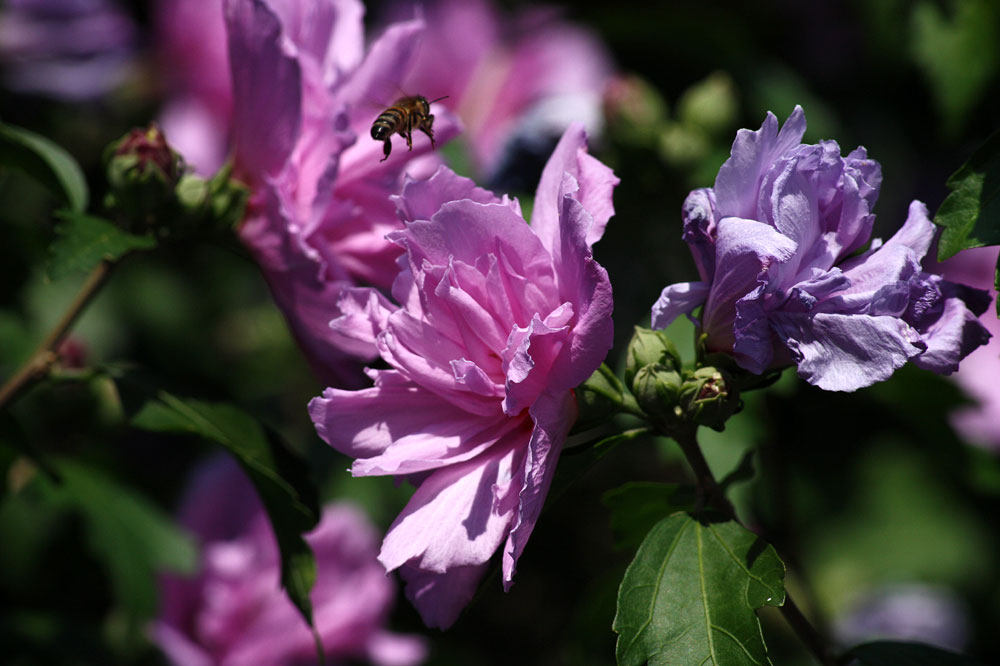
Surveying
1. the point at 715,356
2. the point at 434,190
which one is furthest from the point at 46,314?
A: the point at 715,356

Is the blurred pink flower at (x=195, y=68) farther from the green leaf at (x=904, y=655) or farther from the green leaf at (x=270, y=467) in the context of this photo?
the green leaf at (x=904, y=655)

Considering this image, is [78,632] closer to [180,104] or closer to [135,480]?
[135,480]

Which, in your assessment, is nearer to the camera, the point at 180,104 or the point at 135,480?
the point at 135,480

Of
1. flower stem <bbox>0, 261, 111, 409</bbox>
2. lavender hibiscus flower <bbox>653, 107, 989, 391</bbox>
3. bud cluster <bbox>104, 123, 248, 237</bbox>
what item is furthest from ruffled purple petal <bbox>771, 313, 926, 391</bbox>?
flower stem <bbox>0, 261, 111, 409</bbox>

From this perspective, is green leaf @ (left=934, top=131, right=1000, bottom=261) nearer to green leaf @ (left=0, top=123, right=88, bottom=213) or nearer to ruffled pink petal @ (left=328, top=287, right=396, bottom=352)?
ruffled pink petal @ (left=328, top=287, right=396, bottom=352)

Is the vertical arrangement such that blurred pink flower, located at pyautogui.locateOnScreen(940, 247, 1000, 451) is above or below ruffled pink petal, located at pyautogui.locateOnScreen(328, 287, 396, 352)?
below

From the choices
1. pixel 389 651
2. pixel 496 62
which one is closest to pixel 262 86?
pixel 389 651

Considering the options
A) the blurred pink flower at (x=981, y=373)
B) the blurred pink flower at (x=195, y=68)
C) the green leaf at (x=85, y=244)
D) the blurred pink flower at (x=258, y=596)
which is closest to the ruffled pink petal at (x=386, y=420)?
the green leaf at (x=85, y=244)

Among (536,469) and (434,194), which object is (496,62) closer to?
(434,194)
